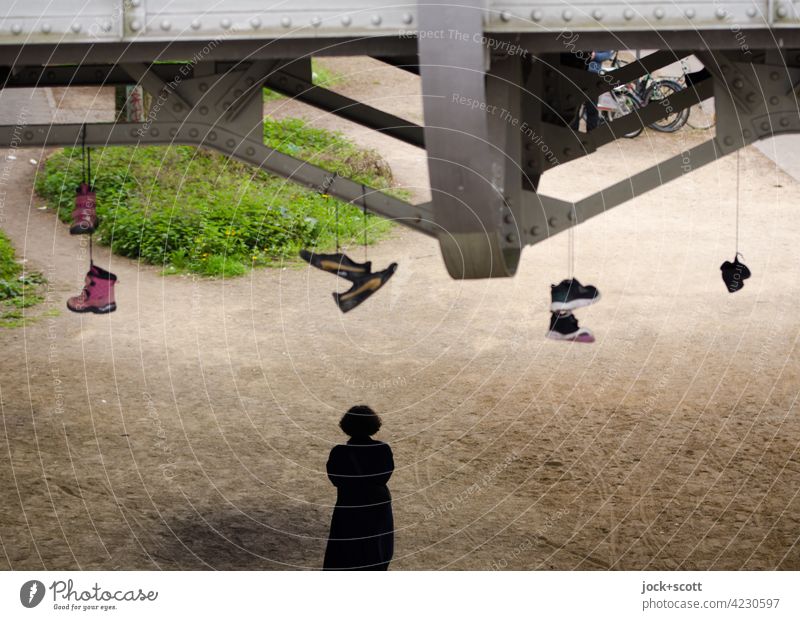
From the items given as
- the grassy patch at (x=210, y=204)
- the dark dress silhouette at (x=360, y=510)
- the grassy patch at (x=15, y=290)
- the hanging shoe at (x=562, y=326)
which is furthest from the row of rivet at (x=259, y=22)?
the grassy patch at (x=210, y=204)

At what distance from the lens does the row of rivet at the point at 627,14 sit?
5.12 metres

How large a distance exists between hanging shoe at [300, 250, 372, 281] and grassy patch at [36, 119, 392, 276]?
655 centimetres

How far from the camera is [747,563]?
7281mm

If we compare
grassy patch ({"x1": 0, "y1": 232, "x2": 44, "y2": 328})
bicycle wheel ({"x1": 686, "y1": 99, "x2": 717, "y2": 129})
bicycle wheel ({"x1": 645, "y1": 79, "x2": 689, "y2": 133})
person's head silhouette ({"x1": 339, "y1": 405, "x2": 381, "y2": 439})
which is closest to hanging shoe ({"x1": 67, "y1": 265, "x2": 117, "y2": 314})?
person's head silhouette ({"x1": 339, "y1": 405, "x2": 381, "y2": 439})

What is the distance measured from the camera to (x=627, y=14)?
513 centimetres

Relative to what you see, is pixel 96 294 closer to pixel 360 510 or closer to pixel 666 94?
pixel 360 510

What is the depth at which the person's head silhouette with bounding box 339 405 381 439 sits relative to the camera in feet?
20.4

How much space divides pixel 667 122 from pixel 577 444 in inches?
435

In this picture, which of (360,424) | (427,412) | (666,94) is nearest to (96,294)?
(360,424)

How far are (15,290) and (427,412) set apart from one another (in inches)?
198

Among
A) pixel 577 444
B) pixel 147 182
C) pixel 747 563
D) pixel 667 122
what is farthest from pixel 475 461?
pixel 667 122

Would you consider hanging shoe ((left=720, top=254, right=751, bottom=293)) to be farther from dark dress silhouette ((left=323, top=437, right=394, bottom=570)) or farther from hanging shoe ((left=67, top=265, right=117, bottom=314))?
hanging shoe ((left=67, top=265, right=117, bottom=314))

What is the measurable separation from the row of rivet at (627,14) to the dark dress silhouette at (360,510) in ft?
7.36

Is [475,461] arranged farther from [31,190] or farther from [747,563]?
[31,190]
